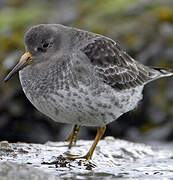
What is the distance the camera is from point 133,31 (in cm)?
1100

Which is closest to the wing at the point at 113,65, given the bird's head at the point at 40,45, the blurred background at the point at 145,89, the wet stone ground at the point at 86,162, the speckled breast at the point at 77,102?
the speckled breast at the point at 77,102

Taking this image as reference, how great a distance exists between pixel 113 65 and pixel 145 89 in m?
3.21

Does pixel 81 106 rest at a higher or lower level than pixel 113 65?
lower

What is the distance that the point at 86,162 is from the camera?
6.65 meters

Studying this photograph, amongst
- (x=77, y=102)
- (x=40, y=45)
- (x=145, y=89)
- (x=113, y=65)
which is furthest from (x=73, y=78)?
(x=145, y=89)

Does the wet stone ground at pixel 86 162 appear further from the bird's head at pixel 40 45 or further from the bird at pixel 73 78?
the bird's head at pixel 40 45

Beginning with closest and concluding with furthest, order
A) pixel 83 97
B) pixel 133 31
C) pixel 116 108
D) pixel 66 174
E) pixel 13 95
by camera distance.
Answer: pixel 66 174, pixel 83 97, pixel 116 108, pixel 13 95, pixel 133 31

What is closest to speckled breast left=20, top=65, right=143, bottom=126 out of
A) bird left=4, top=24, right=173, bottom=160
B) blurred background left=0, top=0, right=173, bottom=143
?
bird left=4, top=24, right=173, bottom=160

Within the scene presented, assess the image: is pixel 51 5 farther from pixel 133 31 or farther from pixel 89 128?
pixel 89 128

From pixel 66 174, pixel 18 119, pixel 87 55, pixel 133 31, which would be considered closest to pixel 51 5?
pixel 133 31

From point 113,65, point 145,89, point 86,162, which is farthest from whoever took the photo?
point 145,89

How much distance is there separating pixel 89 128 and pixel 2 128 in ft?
6.24

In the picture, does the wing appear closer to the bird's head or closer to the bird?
the bird

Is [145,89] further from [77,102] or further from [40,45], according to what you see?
[77,102]
